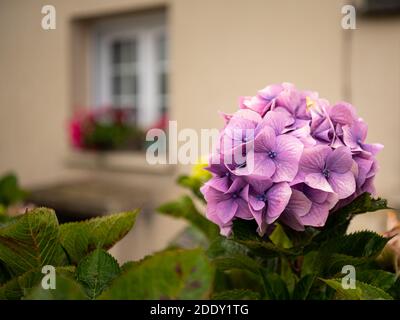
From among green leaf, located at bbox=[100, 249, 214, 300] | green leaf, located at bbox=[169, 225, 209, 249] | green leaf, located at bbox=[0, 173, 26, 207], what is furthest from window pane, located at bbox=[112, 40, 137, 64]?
green leaf, located at bbox=[100, 249, 214, 300]

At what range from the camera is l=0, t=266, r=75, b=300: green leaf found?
1.14 feet

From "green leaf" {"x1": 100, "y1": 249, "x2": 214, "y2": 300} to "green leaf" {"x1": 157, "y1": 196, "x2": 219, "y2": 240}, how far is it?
14.1 inches

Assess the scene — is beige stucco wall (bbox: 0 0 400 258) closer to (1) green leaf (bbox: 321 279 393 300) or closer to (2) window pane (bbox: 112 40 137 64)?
(2) window pane (bbox: 112 40 137 64)

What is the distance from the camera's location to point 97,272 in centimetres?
34

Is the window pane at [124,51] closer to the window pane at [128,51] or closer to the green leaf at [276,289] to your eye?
the window pane at [128,51]

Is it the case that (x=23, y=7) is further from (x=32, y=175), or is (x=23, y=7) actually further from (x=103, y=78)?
(x=32, y=175)

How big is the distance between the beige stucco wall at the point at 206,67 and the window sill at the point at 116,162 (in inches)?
2.0

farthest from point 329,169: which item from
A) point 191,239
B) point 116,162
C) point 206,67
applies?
point 116,162

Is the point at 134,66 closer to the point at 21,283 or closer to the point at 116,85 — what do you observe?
the point at 116,85

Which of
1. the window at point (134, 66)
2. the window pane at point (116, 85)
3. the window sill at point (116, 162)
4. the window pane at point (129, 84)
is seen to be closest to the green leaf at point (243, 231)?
the window sill at point (116, 162)

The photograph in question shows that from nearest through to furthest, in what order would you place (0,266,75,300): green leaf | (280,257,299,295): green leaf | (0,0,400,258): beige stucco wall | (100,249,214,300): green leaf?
(100,249,214,300): green leaf
(0,266,75,300): green leaf
(280,257,299,295): green leaf
(0,0,400,258): beige stucco wall

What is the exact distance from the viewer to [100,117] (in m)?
3.29

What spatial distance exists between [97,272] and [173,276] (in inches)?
4.5

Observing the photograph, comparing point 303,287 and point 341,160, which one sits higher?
point 341,160
